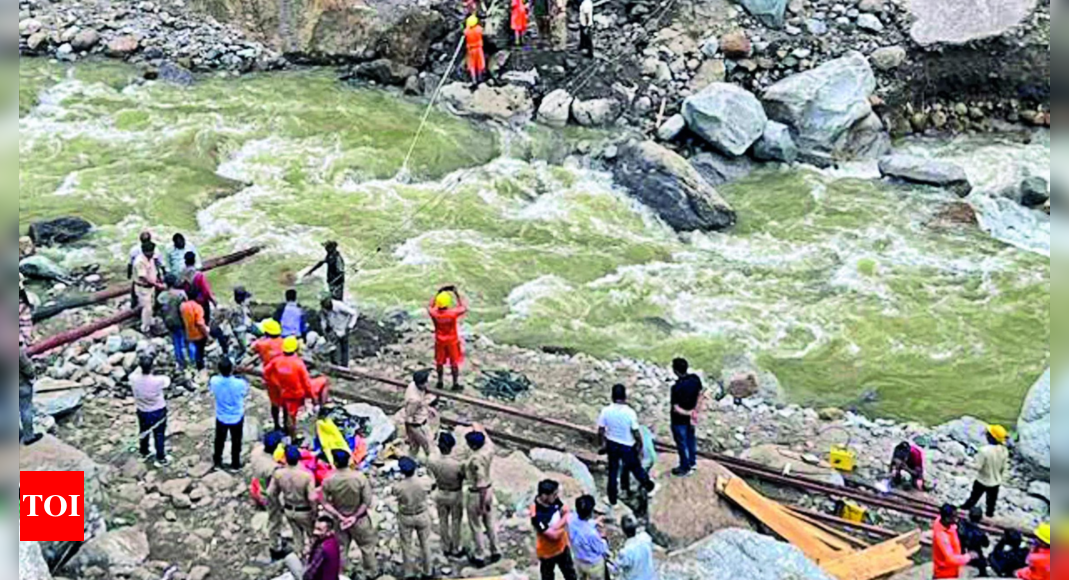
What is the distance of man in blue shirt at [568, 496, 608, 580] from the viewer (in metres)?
9.66

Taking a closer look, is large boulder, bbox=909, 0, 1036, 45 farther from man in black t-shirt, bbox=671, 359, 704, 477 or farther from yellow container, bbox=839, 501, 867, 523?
man in black t-shirt, bbox=671, 359, 704, 477

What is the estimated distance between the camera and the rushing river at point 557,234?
54.0 ft

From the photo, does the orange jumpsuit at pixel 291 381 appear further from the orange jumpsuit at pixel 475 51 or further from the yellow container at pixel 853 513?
the orange jumpsuit at pixel 475 51

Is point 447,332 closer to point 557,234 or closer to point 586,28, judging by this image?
point 557,234

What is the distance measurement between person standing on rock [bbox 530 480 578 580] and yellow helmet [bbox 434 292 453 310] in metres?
3.79

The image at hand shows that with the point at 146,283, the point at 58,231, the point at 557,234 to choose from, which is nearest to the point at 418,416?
the point at 146,283

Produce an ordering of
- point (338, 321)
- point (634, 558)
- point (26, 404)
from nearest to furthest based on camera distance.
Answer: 1. point (634, 558)
2. point (26, 404)
3. point (338, 321)

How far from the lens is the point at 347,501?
973 centimetres

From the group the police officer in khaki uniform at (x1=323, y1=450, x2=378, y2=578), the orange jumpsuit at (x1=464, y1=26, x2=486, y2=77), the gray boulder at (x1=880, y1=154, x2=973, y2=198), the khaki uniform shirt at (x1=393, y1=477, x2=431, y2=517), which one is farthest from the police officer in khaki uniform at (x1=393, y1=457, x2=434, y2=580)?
the orange jumpsuit at (x1=464, y1=26, x2=486, y2=77)

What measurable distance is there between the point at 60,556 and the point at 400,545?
108 inches

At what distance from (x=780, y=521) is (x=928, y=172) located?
11377 millimetres

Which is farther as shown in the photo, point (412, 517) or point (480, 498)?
point (480, 498)

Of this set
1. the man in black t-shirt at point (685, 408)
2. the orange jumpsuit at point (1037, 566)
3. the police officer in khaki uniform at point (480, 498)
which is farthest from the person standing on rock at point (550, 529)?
the orange jumpsuit at point (1037, 566)

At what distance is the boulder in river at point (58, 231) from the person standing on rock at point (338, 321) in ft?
19.3
